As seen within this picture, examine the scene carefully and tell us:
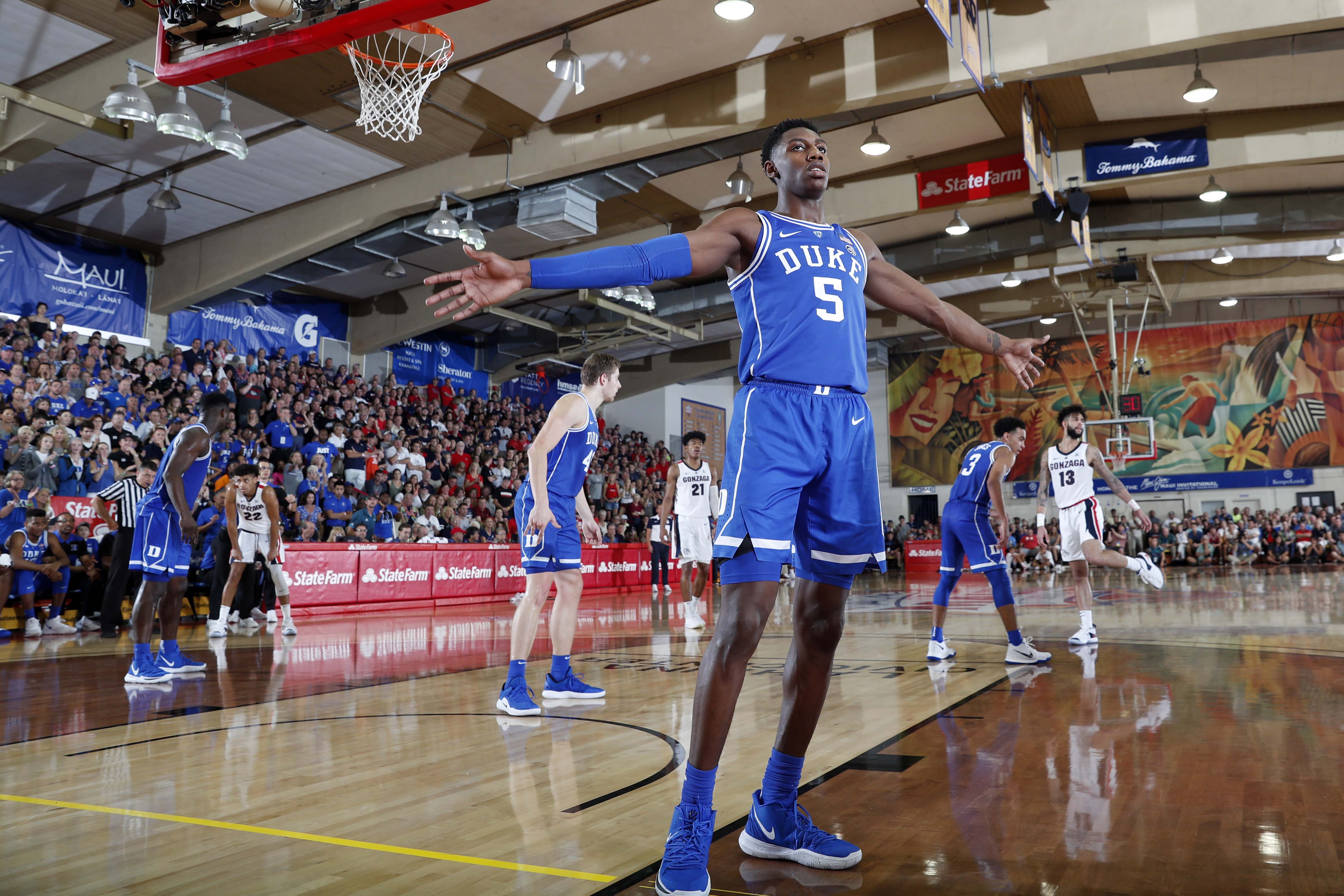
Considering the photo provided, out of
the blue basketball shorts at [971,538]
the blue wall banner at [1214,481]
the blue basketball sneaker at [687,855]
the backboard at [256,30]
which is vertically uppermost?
the backboard at [256,30]

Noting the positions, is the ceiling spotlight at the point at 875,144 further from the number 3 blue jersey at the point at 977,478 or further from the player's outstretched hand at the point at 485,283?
the player's outstretched hand at the point at 485,283

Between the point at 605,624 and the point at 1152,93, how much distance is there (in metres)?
11.5

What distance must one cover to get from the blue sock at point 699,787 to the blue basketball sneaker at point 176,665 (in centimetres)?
522

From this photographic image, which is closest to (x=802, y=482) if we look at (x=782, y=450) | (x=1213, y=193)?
(x=782, y=450)

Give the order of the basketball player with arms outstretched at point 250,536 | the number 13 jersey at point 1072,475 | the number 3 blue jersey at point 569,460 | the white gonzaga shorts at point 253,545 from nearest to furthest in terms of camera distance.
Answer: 1. the number 3 blue jersey at point 569,460
2. the number 13 jersey at point 1072,475
3. the basketball player with arms outstretched at point 250,536
4. the white gonzaga shorts at point 253,545

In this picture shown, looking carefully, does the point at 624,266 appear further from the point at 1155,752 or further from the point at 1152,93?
the point at 1152,93

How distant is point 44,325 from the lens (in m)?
13.9

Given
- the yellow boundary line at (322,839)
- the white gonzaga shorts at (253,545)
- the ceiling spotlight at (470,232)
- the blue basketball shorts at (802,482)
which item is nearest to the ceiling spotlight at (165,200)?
the ceiling spotlight at (470,232)

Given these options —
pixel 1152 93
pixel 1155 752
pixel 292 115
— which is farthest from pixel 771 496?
pixel 1152 93

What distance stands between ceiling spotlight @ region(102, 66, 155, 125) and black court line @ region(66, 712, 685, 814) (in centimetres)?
796

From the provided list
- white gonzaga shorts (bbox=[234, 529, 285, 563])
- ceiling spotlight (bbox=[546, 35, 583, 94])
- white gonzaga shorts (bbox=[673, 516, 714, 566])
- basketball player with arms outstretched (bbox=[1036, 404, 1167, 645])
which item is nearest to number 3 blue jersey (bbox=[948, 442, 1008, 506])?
basketball player with arms outstretched (bbox=[1036, 404, 1167, 645])

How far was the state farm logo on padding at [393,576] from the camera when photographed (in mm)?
13500

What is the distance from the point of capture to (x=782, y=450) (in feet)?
8.45

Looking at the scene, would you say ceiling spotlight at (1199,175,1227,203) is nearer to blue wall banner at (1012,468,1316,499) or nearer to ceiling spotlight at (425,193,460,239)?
blue wall banner at (1012,468,1316,499)
